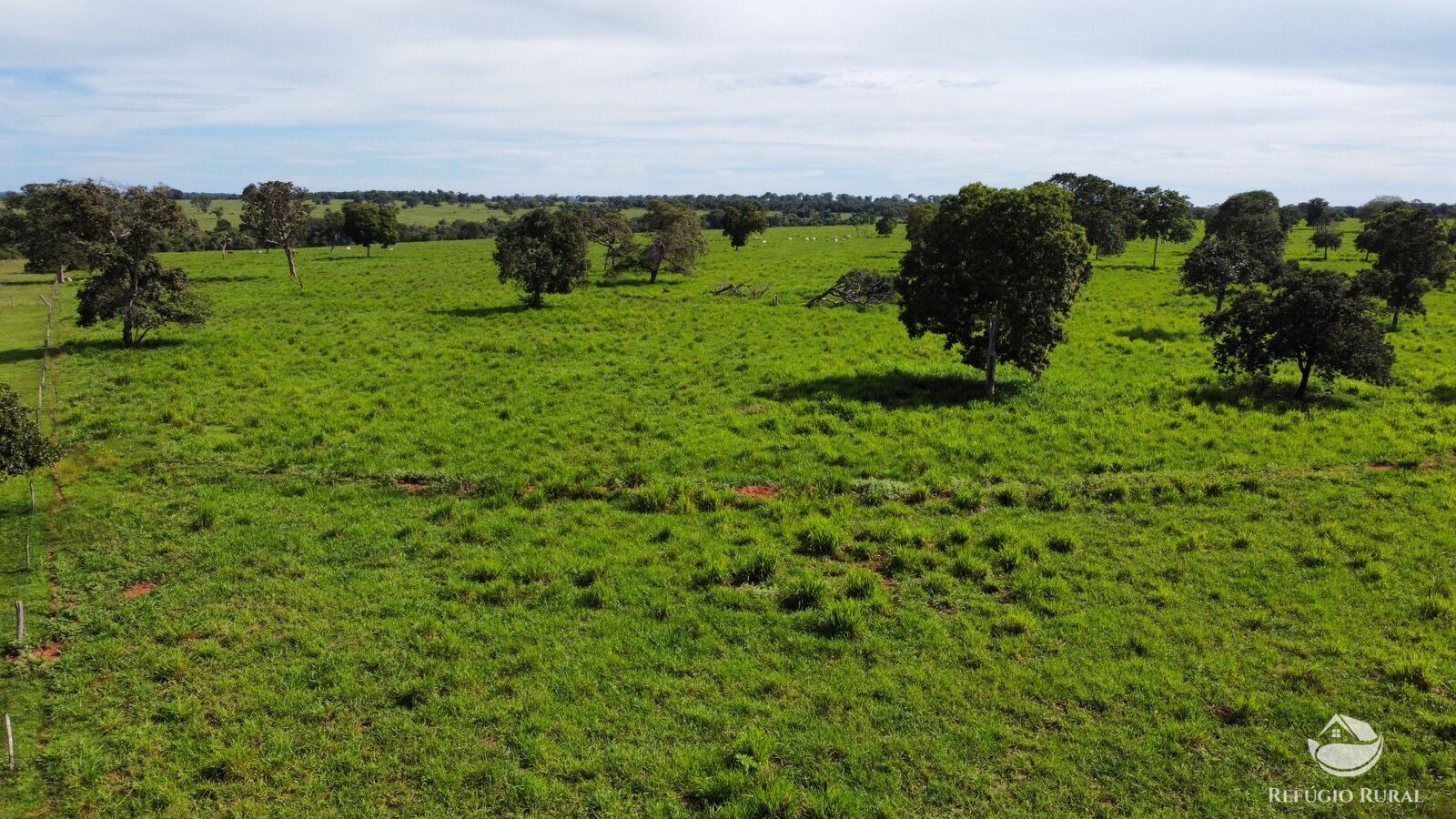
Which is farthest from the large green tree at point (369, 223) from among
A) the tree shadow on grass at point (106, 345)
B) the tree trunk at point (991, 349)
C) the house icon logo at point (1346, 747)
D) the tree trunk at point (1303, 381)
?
the house icon logo at point (1346, 747)

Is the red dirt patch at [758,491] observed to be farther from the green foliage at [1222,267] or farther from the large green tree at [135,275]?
the green foliage at [1222,267]

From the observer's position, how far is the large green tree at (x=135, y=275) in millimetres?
34562

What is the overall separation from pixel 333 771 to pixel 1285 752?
13.1 meters

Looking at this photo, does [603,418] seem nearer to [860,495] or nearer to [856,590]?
[860,495]

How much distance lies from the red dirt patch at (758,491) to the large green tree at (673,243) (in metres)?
43.5

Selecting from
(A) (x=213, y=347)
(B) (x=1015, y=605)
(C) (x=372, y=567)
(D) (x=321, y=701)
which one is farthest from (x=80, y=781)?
(A) (x=213, y=347)

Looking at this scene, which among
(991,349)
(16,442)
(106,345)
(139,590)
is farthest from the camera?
(106,345)

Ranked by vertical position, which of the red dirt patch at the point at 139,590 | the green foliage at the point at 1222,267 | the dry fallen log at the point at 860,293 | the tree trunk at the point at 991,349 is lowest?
the red dirt patch at the point at 139,590

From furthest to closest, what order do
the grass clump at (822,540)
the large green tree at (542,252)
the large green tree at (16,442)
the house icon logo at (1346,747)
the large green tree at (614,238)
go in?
the large green tree at (614,238), the large green tree at (542,252), the grass clump at (822,540), the large green tree at (16,442), the house icon logo at (1346,747)

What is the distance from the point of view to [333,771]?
403 inches

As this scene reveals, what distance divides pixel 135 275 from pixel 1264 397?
4833 centimetres

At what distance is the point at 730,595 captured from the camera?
14.5 metres

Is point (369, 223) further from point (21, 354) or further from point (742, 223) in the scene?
point (21, 354)

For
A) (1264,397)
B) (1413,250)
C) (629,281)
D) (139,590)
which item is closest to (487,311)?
(629,281)
